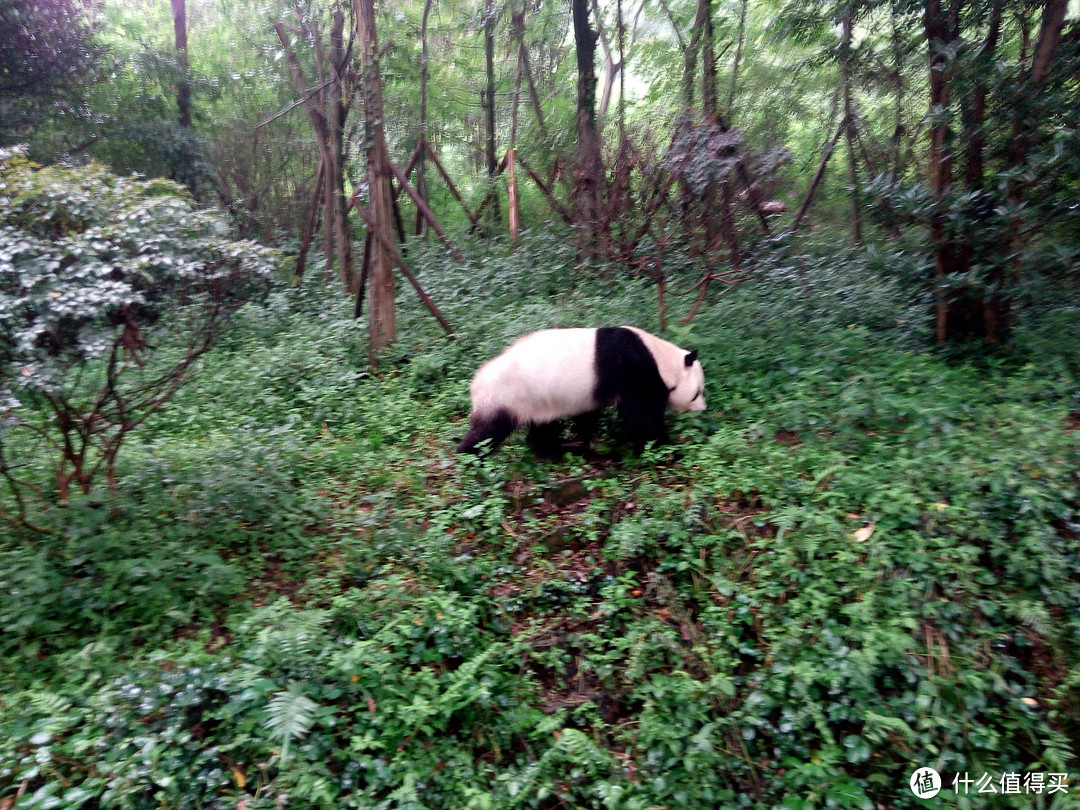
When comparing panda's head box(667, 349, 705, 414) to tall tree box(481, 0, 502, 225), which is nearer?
panda's head box(667, 349, 705, 414)

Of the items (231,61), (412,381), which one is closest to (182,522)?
(412,381)

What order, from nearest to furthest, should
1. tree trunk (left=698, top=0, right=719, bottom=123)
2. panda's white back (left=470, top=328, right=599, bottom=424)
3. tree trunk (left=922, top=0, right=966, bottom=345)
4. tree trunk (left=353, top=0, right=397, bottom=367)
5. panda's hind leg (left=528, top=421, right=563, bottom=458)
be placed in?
panda's white back (left=470, top=328, right=599, bottom=424) → panda's hind leg (left=528, top=421, right=563, bottom=458) → tree trunk (left=922, top=0, right=966, bottom=345) → tree trunk (left=353, top=0, right=397, bottom=367) → tree trunk (left=698, top=0, right=719, bottom=123)

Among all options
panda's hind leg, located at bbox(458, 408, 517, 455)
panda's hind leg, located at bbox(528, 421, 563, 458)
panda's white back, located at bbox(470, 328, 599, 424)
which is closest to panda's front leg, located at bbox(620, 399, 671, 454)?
panda's white back, located at bbox(470, 328, 599, 424)

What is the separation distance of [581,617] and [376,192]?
6.02 m

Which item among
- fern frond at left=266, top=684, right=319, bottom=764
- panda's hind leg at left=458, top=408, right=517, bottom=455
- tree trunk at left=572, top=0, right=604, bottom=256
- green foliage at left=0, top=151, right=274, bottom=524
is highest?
tree trunk at left=572, top=0, right=604, bottom=256

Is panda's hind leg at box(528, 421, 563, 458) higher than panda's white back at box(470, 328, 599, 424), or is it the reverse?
panda's white back at box(470, 328, 599, 424)

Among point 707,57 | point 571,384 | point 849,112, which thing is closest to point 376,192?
point 571,384

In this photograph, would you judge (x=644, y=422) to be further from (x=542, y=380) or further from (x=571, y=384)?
(x=542, y=380)

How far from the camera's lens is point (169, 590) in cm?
411

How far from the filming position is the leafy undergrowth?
3318mm

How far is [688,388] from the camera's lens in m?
6.20

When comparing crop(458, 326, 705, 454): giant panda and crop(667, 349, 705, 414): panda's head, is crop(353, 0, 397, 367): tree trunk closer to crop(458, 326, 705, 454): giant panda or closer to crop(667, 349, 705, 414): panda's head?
crop(458, 326, 705, 454): giant panda

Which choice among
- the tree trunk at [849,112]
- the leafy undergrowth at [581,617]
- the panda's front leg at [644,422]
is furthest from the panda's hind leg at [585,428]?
the tree trunk at [849,112]

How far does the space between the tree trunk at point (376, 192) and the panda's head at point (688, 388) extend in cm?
367
